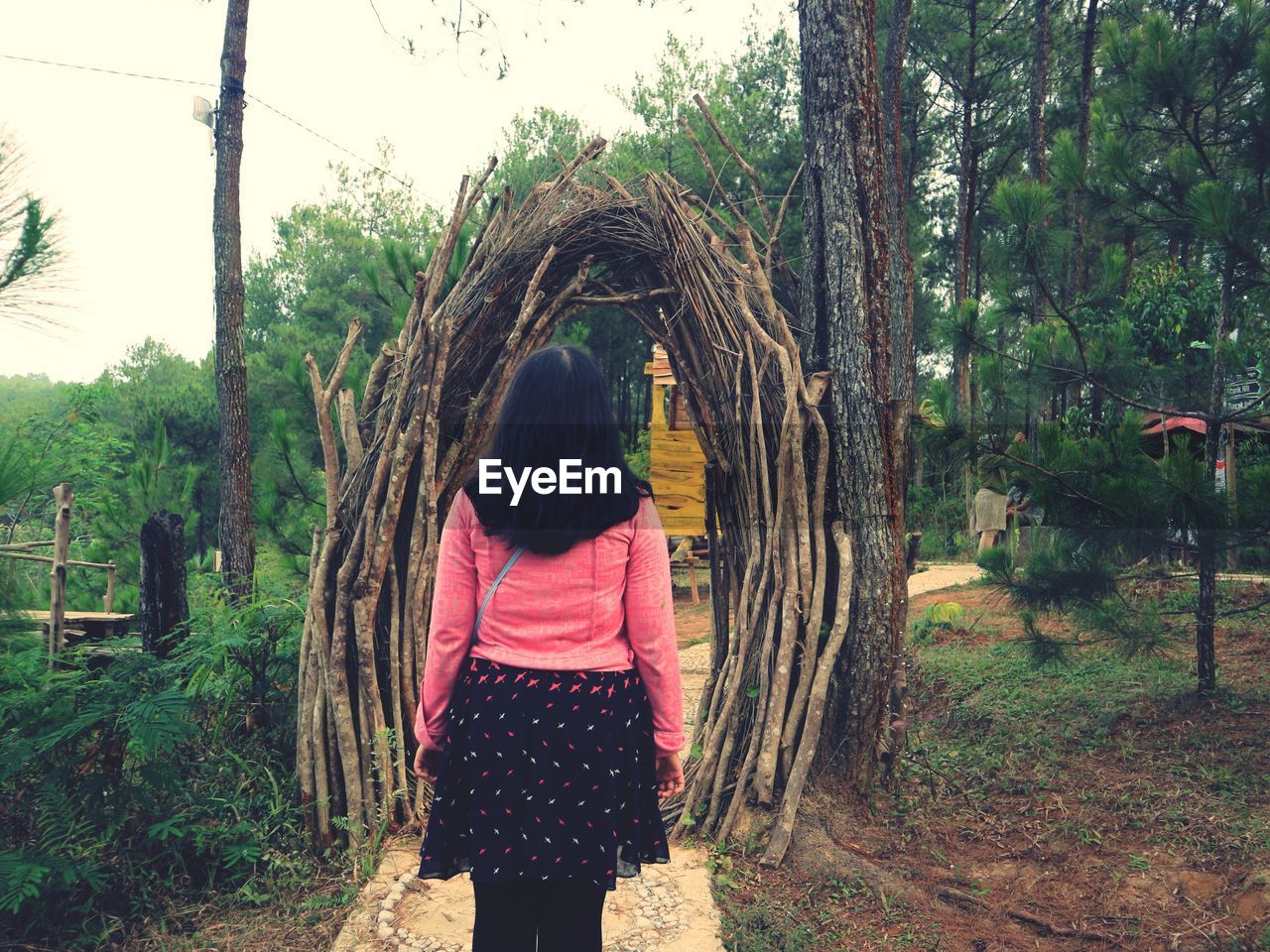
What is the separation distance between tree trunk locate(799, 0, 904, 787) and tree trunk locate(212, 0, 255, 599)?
459cm

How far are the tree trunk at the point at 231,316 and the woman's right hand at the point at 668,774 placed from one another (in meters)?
5.29

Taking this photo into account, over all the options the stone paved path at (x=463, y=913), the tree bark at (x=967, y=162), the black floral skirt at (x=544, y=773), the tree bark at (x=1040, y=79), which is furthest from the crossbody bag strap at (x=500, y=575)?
the tree bark at (x=967, y=162)

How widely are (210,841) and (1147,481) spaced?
4352 millimetres

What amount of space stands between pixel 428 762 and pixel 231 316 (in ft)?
18.8

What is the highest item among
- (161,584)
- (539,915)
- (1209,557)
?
(1209,557)

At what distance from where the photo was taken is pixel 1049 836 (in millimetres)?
3965

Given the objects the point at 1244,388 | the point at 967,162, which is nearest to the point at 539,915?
the point at 1244,388

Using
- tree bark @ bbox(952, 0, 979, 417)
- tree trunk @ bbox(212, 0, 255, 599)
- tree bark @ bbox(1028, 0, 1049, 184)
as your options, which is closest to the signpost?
tree trunk @ bbox(212, 0, 255, 599)

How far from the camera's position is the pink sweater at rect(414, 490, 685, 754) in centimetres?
196

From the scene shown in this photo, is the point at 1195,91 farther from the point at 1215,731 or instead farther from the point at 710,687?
the point at 710,687

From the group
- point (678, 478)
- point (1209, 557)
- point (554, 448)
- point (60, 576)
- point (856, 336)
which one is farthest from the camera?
point (678, 478)

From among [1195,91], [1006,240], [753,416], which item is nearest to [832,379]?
[753,416]

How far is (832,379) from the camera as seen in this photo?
4223 mm

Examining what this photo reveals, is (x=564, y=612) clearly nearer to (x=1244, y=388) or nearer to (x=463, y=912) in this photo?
(x=463, y=912)
